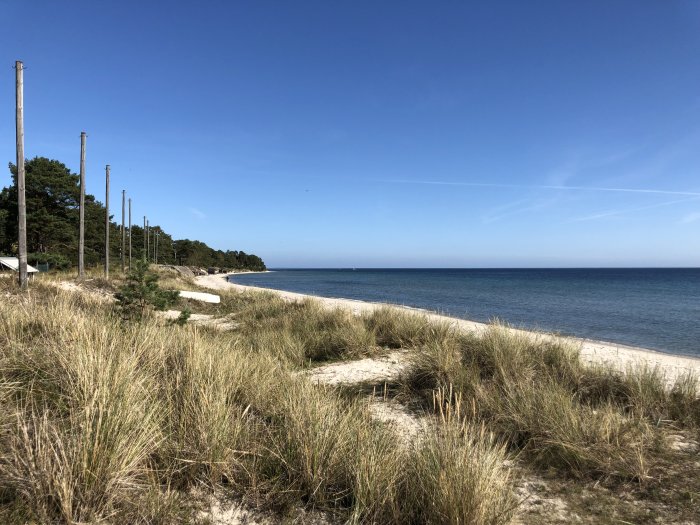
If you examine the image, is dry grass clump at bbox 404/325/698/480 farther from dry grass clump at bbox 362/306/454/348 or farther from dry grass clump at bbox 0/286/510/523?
dry grass clump at bbox 362/306/454/348

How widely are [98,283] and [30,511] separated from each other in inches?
809

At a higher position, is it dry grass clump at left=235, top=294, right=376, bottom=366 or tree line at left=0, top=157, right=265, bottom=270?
tree line at left=0, top=157, right=265, bottom=270

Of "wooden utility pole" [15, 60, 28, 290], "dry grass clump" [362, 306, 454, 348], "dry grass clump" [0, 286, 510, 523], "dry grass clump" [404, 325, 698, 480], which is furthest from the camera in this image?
"wooden utility pole" [15, 60, 28, 290]

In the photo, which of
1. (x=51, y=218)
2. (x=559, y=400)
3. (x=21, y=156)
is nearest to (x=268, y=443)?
(x=559, y=400)

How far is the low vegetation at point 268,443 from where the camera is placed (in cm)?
246

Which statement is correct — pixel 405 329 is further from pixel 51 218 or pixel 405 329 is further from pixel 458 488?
pixel 51 218

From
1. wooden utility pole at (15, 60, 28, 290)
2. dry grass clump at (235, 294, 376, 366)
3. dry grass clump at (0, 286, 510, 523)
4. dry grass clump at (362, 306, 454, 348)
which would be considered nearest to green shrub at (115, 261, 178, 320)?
dry grass clump at (235, 294, 376, 366)

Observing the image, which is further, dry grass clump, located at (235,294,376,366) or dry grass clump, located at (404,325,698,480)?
dry grass clump, located at (235,294,376,366)

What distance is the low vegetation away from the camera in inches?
97.0

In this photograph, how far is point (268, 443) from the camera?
3385 mm

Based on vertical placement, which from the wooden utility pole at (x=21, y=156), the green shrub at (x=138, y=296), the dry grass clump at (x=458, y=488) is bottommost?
the dry grass clump at (x=458, y=488)

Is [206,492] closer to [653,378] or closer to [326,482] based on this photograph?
[326,482]

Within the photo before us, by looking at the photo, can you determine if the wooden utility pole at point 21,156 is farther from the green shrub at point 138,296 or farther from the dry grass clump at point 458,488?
the dry grass clump at point 458,488

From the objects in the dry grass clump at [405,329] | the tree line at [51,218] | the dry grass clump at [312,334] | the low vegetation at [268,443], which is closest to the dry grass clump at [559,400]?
the low vegetation at [268,443]
